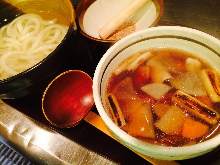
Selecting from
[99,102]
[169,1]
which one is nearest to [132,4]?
[169,1]

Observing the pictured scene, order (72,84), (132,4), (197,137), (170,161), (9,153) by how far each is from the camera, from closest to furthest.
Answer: (197,137) → (170,161) → (72,84) → (132,4) → (9,153)

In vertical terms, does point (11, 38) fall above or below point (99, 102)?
below

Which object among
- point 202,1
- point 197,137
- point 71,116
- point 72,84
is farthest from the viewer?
point 202,1

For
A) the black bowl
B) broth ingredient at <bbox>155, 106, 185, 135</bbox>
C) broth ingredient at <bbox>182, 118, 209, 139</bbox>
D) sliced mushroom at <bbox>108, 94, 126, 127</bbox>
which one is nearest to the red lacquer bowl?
the black bowl

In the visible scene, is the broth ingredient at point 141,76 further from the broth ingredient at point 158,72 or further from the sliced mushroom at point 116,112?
the sliced mushroom at point 116,112

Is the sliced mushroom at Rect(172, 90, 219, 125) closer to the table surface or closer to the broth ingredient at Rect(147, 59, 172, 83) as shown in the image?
the broth ingredient at Rect(147, 59, 172, 83)

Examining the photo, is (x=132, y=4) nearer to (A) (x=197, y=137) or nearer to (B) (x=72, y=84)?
(B) (x=72, y=84)

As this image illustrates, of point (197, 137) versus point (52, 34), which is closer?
point (197, 137)
